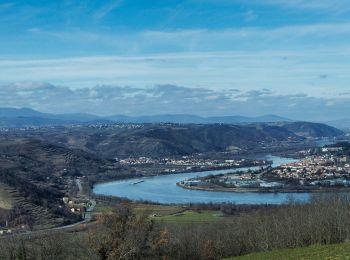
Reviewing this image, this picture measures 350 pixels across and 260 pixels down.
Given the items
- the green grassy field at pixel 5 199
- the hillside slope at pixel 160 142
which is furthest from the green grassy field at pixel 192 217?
the hillside slope at pixel 160 142

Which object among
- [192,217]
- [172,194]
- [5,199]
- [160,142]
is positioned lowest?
[172,194]

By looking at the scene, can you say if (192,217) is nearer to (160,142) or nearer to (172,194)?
(172,194)

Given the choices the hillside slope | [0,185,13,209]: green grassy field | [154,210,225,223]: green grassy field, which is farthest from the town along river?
the hillside slope

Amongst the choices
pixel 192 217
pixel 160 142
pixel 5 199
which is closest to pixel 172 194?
pixel 5 199

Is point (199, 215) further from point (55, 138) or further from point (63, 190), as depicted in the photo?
point (55, 138)

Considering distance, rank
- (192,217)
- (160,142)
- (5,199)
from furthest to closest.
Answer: (160,142), (5,199), (192,217)

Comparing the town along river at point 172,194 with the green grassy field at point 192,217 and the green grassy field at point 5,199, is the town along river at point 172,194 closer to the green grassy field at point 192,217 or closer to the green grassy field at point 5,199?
the green grassy field at point 192,217

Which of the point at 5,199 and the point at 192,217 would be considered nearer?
the point at 192,217
